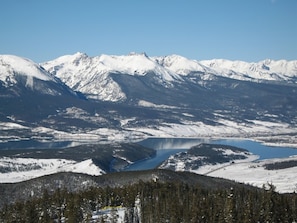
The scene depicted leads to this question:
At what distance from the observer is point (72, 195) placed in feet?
373

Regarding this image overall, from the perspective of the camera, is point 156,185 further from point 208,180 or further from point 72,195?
point 208,180

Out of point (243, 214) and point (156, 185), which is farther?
point (156, 185)

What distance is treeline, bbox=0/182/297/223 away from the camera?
3465 inches

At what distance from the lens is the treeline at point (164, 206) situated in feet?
289

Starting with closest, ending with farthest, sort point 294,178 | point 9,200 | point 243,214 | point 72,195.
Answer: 1. point 243,214
2. point 72,195
3. point 9,200
4. point 294,178

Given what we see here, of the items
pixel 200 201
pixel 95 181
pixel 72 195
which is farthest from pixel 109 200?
pixel 95 181

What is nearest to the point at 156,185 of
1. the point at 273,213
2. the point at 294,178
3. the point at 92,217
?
the point at 92,217

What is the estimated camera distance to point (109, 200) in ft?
374

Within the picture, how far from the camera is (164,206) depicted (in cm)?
9750

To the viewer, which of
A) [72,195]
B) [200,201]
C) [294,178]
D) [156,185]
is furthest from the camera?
[294,178]

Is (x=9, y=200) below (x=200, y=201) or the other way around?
below

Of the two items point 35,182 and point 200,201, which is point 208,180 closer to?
point 35,182

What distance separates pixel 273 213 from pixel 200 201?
44.8ft

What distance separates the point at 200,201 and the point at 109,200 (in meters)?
23.7
